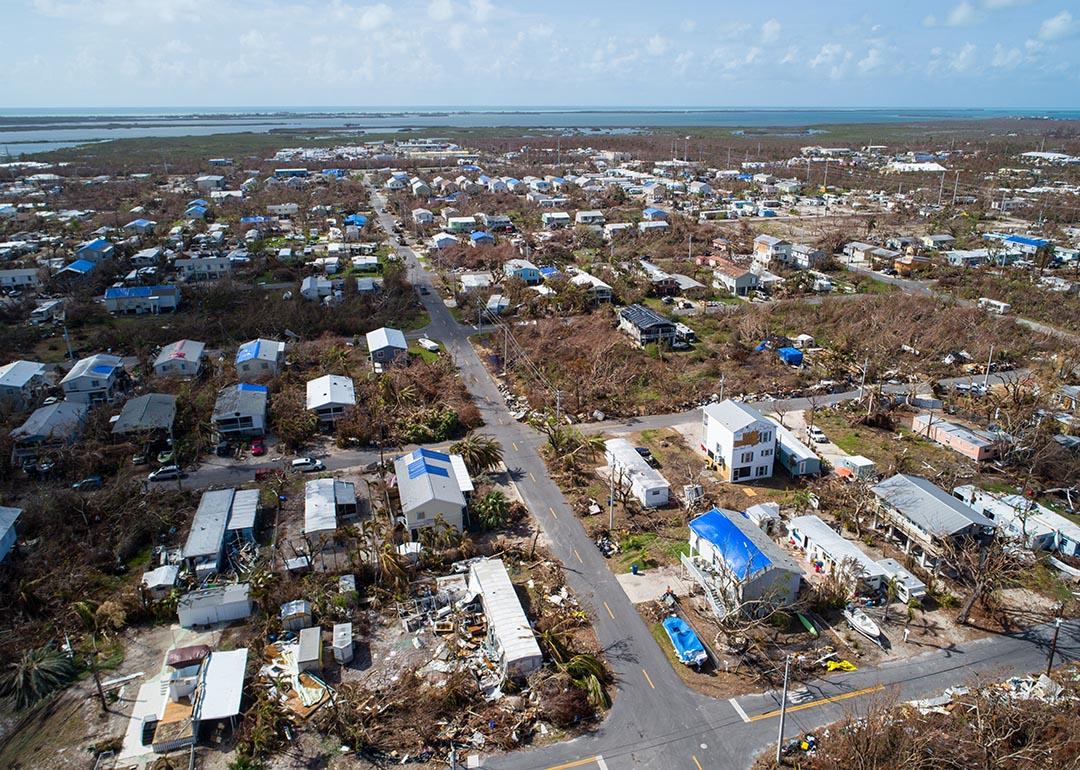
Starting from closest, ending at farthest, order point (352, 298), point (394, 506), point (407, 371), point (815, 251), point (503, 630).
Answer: point (503, 630)
point (394, 506)
point (407, 371)
point (352, 298)
point (815, 251)

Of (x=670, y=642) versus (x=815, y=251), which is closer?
(x=670, y=642)

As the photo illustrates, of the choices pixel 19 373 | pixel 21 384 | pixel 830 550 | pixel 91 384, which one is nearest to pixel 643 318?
pixel 830 550

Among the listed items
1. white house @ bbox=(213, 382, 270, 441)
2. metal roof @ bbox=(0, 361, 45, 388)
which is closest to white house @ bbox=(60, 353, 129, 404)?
metal roof @ bbox=(0, 361, 45, 388)

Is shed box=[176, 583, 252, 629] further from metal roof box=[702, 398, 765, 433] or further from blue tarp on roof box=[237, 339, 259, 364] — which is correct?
metal roof box=[702, 398, 765, 433]

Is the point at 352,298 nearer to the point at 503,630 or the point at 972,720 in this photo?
the point at 503,630

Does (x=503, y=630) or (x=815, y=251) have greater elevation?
(x=815, y=251)

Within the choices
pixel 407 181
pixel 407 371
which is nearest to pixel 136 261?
pixel 407 371

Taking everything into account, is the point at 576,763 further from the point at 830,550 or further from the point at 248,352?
the point at 248,352
